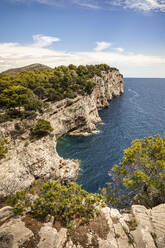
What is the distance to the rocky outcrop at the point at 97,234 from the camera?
1116 centimetres

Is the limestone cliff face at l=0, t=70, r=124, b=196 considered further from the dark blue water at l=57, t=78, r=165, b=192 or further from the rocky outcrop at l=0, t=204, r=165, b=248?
the rocky outcrop at l=0, t=204, r=165, b=248

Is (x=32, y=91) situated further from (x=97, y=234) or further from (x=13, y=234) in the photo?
(x=97, y=234)

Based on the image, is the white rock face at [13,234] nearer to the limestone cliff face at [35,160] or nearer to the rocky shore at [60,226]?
the rocky shore at [60,226]

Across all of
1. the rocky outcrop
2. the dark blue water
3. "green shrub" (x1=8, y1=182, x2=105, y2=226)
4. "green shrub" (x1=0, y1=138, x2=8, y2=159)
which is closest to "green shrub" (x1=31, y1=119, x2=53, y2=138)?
"green shrub" (x1=0, y1=138, x2=8, y2=159)

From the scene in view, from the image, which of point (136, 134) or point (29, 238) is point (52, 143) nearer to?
point (29, 238)

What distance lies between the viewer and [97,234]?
12.9 meters

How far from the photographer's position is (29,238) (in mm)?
11312

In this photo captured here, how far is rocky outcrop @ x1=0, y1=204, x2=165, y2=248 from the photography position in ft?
36.6

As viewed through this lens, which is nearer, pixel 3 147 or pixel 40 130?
pixel 3 147

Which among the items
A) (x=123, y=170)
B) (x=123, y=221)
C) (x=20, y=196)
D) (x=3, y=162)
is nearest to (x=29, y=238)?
(x=20, y=196)

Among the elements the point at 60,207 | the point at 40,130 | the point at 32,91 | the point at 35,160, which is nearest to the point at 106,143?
the point at 40,130

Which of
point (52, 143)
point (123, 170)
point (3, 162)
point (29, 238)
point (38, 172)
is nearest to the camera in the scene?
point (29, 238)

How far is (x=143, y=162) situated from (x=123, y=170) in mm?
3408

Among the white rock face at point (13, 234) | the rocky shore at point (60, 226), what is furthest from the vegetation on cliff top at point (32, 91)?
the white rock face at point (13, 234)
